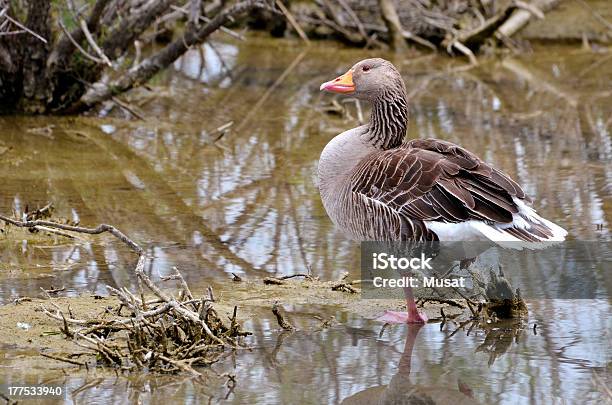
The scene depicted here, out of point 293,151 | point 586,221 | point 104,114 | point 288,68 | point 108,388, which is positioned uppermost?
point 288,68

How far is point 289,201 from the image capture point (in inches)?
336

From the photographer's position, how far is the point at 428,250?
5734 mm

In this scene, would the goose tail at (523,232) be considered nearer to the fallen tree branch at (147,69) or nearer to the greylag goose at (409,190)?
the greylag goose at (409,190)

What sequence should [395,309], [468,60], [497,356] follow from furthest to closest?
1. [468,60]
2. [395,309]
3. [497,356]

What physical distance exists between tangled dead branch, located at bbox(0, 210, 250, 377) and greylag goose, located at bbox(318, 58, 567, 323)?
1.06m

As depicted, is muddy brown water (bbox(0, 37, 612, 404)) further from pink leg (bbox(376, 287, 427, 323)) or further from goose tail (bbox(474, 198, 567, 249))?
goose tail (bbox(474, 198, 567, 249))

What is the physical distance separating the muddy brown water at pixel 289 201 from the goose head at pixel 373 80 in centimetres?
118

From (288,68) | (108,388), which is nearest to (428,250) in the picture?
(108,388)

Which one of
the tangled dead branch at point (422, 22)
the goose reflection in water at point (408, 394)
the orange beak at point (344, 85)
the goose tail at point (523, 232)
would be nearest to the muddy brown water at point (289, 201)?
the goose reflection in water at point (408, 394)

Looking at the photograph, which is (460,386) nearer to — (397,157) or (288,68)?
(397,157)

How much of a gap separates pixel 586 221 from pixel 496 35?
33.0 feet

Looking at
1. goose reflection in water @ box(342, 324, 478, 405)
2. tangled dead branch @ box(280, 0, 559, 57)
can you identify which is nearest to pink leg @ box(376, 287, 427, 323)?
goose reflection in water @ box(342, 324, 478, 405)

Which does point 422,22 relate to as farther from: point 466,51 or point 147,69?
point 147,69

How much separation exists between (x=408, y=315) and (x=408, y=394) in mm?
1087
